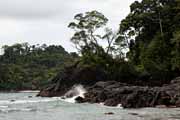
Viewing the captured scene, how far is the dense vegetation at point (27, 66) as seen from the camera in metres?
154

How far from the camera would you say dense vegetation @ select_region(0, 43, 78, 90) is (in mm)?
153500

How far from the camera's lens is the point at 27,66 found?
17450 cm

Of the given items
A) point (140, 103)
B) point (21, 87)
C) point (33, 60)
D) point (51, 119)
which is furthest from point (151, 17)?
point (33, 60)

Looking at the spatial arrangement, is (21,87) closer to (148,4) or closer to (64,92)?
(64,92)

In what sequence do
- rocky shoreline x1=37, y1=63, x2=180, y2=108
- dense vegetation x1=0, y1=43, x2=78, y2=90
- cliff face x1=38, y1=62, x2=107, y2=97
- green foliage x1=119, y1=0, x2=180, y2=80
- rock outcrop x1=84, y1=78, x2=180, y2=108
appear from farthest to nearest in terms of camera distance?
dense vegetation x1=0, y1=43, x2=78, y2=90 → cliff face x1=38, y1=62, x2=107, y2=97 → green foliage x1=119, y1=0, x2=180, y2=80 → rocky shoreline x1=37, y1=63, x2=180, y2=108 → rock outcrop x1=84, y1=78, x2=180, y2=108

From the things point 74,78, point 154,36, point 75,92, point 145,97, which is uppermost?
point 154,36

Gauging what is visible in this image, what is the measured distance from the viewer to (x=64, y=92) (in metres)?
89.9

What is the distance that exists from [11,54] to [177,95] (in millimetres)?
134113

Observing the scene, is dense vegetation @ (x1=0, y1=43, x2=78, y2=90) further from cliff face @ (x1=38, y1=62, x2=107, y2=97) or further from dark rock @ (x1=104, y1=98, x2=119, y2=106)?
dark rock @ (x1=104, y1=98, x2=119, y2=106)

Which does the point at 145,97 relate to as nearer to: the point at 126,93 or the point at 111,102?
the point at 126,93

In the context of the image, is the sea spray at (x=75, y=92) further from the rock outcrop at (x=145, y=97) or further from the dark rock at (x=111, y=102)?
the dark rock at (x=111, y=102)

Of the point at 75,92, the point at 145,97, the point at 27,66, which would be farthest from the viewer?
the point at 27,66


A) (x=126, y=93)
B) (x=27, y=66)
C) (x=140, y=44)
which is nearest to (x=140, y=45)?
(x=140, y=44)

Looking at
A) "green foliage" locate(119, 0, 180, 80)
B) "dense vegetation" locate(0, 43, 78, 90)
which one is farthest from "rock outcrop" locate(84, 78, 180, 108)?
"dense vegetation" locate(0, 43, 78, 90)
